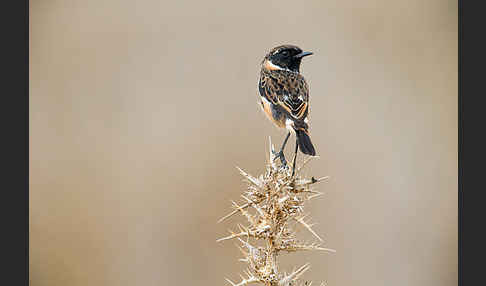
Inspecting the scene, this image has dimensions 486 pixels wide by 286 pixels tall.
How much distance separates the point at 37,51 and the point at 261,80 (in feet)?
8.75

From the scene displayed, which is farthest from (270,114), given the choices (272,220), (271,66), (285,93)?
(272,220)

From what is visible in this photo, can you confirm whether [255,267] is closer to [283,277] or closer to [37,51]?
[283,277]

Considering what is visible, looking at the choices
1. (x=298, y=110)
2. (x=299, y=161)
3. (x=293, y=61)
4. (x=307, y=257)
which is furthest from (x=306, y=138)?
(x=307, y=257)

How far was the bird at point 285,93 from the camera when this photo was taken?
2.98 metres

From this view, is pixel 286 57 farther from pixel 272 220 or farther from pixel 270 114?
pixel 272 220

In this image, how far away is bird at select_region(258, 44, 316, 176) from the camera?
2.98 metres

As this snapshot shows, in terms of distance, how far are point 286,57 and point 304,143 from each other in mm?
525

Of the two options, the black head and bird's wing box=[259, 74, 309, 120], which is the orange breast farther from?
the black head

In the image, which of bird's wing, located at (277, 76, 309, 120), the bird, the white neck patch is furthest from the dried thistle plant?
the white neck patch

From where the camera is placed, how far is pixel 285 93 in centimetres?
307

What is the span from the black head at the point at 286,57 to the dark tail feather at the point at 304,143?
40cm

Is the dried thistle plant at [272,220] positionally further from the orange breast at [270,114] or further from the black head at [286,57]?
the black head at [286,57]

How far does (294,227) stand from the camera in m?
4.59

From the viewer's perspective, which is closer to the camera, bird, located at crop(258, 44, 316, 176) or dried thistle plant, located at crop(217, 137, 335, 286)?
dried thistle plant, located at crop(217, 137, 335, 286)
